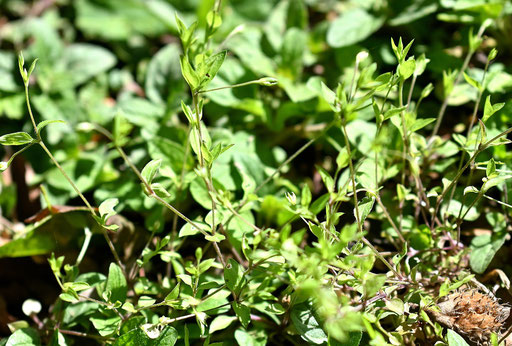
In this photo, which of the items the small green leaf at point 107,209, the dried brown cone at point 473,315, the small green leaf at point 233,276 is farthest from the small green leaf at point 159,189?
the dried brown cone at point 473,315

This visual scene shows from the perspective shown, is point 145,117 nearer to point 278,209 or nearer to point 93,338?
point 278,209

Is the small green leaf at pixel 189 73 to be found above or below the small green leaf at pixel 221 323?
above

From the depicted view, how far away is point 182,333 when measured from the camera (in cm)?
118

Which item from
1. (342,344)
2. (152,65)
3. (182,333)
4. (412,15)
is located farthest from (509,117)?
(152,65)

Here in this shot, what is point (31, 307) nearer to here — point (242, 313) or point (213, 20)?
point (242, 313)

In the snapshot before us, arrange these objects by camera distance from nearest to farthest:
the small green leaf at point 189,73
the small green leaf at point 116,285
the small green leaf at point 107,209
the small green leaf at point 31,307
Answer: the small green leaf at point 189,73
the small green leaf at point 107,209
the small green leaf at point 116,285
the small green leaf at point 31,307

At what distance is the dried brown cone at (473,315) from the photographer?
3.61ft

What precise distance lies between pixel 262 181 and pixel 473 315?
631 mm

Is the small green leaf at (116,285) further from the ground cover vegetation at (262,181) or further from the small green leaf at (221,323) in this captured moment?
the small green leaf at (221,323)

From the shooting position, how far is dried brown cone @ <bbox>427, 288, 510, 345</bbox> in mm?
1102

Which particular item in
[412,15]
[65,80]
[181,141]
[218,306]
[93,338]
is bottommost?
[93,338]

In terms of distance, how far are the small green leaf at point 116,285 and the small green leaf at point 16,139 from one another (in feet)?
1.14

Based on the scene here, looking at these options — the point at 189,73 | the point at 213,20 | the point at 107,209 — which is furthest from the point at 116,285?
the point at 213,20

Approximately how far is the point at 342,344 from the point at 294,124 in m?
0.82
